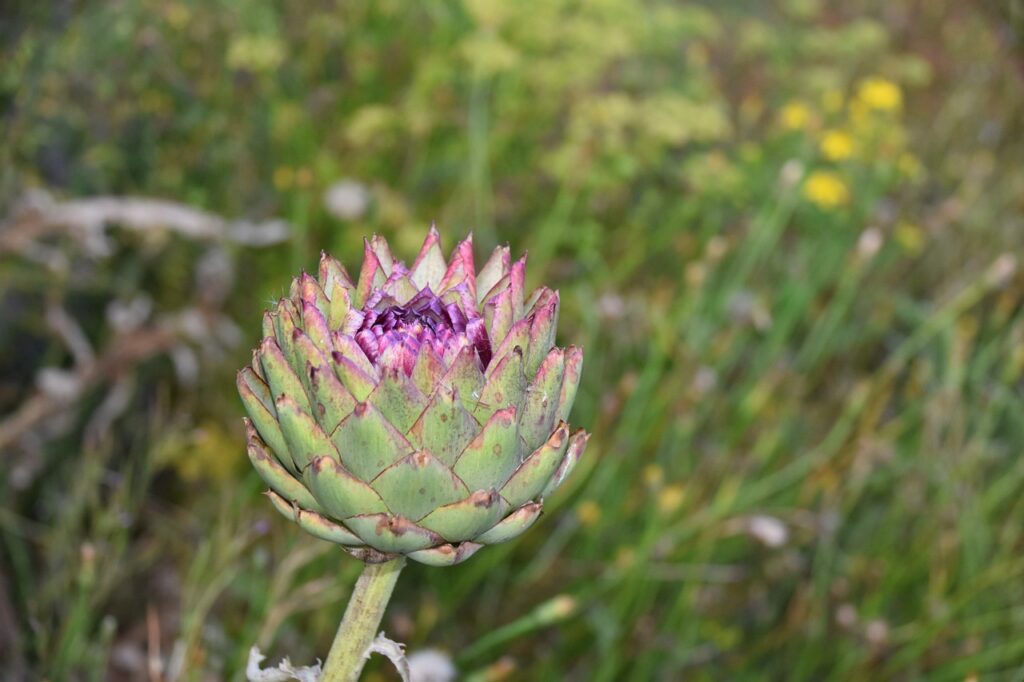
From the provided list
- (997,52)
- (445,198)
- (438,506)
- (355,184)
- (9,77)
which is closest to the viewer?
(438,506)

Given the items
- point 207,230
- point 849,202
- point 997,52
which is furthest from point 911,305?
point 997,52

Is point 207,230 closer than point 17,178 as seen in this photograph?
Yes

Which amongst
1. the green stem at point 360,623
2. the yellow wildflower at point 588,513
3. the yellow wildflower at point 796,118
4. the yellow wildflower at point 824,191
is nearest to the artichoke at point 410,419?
the green stem at point 360,623

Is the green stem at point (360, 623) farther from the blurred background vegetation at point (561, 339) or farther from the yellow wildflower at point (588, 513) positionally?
the yellow wildflower at point (588, 513)

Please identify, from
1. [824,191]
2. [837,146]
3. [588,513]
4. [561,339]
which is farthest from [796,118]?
[588,513]

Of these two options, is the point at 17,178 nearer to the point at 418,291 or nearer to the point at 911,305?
the point at 418,291

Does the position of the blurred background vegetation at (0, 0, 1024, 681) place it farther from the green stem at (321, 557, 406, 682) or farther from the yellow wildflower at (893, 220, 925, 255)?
the green stem at (321, 557, 406, 682)

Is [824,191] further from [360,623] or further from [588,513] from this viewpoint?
[360,623]

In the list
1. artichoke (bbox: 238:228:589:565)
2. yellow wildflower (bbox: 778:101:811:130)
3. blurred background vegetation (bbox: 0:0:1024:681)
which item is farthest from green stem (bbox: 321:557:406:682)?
yellow wildflower (bbox: 778:101:811:130)
